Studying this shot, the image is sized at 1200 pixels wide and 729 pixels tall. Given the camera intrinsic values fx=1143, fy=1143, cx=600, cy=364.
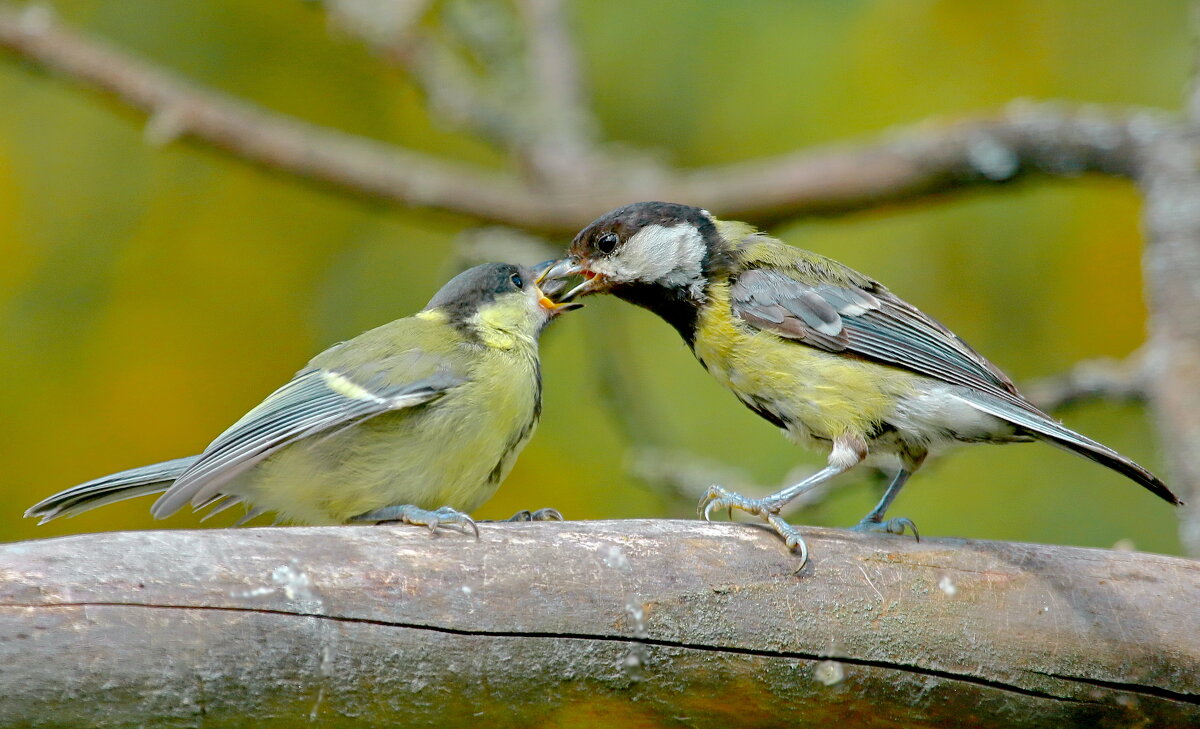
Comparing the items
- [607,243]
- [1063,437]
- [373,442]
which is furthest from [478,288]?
[1063,437]

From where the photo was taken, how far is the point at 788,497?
217 centimetres

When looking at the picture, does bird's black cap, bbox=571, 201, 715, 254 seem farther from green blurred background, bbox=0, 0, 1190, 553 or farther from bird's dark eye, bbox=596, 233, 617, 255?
green blurred background, bbox=0, 0, 1190, 553

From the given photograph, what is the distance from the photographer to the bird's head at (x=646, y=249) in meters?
2.67

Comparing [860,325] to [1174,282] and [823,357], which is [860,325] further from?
[1174,282]

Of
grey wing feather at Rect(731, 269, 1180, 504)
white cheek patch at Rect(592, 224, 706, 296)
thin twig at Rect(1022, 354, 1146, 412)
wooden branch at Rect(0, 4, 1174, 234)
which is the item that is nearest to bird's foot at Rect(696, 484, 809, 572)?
grey wing feather at Rect(731, 269, 1180, 504)

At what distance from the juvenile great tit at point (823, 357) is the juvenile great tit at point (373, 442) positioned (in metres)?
0.43

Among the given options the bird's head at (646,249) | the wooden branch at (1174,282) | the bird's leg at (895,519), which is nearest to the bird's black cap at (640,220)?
the bird's head at (646,249)

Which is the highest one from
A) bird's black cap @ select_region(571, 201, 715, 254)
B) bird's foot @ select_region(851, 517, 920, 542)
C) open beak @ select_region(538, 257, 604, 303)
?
A: bird's black cap @ select_region(571, 201, 715, 254)

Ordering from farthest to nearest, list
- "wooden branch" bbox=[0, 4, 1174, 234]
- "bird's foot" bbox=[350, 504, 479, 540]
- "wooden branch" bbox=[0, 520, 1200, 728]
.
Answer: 1. "wooden branch" bbox=[0, 4, 1174, 234]
2. "bird's foot" bbox=[350, 504, 479, 540]
3. "wooden branch" bbox=[0, 520, 1200, 728]

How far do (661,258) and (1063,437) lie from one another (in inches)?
39.6

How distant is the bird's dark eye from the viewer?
2.76 metres

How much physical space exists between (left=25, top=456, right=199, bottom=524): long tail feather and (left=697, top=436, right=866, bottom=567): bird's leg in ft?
3.44

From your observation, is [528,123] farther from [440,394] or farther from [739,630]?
[739,630]

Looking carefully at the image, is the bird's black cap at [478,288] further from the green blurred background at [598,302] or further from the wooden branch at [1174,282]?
the wooden branch at [1174,282]
